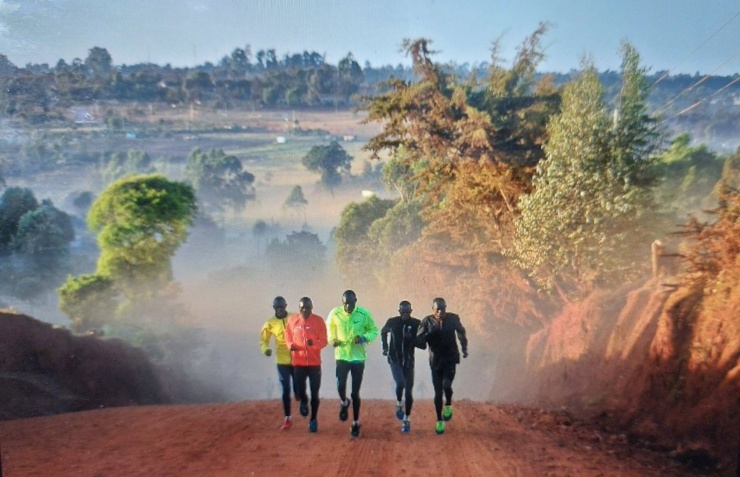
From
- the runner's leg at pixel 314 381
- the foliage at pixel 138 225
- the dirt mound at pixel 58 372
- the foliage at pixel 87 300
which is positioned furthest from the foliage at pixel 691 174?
the foliage at pixel 87 300

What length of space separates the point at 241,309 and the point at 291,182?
9411mm

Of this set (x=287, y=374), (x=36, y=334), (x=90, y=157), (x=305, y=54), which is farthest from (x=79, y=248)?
(x=287, y=374)

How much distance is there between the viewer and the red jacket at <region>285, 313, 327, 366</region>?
835 centimetres

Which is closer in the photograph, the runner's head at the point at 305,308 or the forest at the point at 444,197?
the runner's head at the point at 305,308

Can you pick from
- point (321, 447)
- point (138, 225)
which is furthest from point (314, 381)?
point (138, 225)

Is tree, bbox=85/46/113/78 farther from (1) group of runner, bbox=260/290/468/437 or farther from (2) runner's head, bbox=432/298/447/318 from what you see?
(2) runner's head, bbox=432/298/447/318

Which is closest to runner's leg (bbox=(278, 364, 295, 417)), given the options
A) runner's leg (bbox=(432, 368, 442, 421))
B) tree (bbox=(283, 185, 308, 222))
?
runner's leg (bbox=(432, 368, 442, 421))

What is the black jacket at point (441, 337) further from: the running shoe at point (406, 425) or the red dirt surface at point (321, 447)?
the red dirt surface at point (321, 447)

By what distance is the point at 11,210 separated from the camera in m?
28.0

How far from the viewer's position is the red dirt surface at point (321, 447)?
7535mm

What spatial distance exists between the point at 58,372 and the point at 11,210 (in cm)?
1604

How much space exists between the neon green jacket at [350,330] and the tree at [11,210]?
25551mm

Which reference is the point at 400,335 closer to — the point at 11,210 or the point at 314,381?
the point at 314,381

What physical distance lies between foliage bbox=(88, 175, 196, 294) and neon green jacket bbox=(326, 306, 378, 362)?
17567 mm
